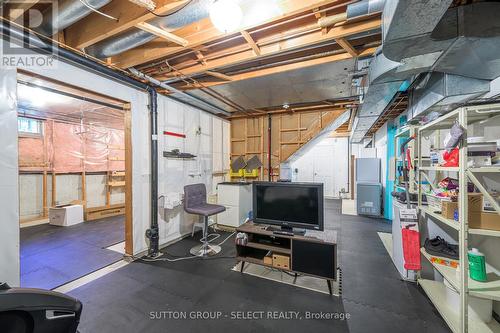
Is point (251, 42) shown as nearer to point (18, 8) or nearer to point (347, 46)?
point (347, 46)

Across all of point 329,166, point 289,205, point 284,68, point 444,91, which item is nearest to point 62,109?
point 284,68

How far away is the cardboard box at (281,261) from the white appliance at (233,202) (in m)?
1.92

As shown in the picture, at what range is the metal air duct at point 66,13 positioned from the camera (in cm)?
150

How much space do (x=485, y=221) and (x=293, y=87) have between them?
9.00 ft

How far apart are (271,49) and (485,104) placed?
1.89m

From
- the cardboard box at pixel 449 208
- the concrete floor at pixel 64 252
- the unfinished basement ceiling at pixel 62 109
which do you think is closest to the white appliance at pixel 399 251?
the cardboard box at pixel 449 208

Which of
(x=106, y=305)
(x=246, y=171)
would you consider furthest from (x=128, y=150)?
(x=246, y=171)

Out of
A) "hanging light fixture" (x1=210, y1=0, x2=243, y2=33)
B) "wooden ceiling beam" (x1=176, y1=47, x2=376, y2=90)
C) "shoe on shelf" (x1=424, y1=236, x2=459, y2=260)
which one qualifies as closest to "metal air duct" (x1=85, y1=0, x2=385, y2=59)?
"hanging light fixture" (x1=210, y1=0, x2=243, y2=33)

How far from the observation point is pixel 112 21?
6.04ft

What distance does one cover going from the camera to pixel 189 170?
4230 mm

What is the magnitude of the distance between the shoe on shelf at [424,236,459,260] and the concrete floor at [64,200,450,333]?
0.54 m

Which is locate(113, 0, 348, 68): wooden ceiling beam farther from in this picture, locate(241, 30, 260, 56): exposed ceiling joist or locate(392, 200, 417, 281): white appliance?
locate(392, 200, 417, 281): white appliance

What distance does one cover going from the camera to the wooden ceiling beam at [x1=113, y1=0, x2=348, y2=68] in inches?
63.5

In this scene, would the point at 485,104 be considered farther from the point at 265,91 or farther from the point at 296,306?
the point at 265,91
